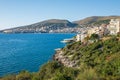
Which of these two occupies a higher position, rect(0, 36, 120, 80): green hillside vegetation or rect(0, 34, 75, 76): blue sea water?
rect(0, 36, 120, 80): green hillside vegetation

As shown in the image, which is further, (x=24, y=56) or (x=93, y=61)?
(x=24, y=56)

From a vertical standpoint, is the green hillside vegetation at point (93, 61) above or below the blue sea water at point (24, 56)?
above

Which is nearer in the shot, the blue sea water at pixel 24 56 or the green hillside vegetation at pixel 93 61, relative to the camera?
the green hillside vegetation at pixel 93 61

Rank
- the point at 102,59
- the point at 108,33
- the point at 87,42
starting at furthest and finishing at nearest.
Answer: the point at 108,33 → the point at 87,42 → the point at 102,59

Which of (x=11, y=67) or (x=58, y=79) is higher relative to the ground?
(x=58, y=79)

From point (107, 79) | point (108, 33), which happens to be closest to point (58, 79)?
point (107, 79)

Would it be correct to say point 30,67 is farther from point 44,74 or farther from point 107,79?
point 107,79

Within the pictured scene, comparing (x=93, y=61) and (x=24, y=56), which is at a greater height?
(x=93, y=61)

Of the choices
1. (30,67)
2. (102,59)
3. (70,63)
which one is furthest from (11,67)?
(102,59)

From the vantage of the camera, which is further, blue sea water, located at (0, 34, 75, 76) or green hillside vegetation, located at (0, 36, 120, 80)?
blue sea water, located at (0, 34, 75, 76)

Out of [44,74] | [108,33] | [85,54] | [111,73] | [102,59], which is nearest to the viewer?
[111,73]

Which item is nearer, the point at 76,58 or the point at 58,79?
the point at 58,79
